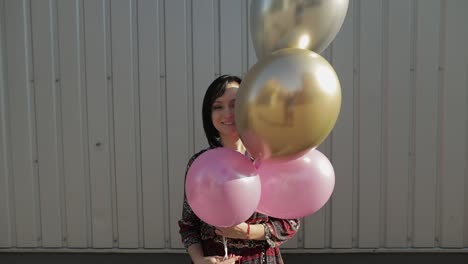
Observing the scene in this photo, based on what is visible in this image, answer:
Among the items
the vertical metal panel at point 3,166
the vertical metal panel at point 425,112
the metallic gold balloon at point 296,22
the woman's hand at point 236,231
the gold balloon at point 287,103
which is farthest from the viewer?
the vertical metal panel at point 3,166

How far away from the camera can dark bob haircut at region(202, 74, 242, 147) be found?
1.41 m

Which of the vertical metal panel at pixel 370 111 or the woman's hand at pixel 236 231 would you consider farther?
the vertical metal panel at pixel 370 111

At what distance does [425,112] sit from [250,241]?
1.88 meters

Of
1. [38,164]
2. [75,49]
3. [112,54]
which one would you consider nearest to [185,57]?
[112,54]

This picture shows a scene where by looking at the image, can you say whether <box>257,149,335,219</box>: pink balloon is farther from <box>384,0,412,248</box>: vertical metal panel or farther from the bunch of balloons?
<box>384,0,412,248</box>: vertical metal panel

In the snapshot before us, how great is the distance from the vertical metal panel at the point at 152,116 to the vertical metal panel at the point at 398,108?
1532mm

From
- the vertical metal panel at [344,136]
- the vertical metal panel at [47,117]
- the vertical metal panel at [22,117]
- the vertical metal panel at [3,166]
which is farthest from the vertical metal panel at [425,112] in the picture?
the vertical metal panel at [3,166]

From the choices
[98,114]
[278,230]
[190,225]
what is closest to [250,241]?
[278,230]

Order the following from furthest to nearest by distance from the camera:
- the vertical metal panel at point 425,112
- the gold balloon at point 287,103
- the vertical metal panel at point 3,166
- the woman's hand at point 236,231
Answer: the vertical metal panel at point 3,166
the vertical metal panel at point 425,112
the woman's hand at point 236,231
the gold balloon at point 287,103

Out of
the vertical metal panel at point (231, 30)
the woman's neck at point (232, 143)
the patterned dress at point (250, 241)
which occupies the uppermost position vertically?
the vertical metal panel at point (231, 30)

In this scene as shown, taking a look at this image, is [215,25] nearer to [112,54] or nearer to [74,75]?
[112,54]

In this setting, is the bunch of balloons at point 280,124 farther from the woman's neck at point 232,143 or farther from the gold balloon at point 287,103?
the woman's neck at point 232,143

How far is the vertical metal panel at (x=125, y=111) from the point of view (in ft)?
9.13

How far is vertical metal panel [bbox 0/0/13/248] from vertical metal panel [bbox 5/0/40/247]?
0.04 metres
